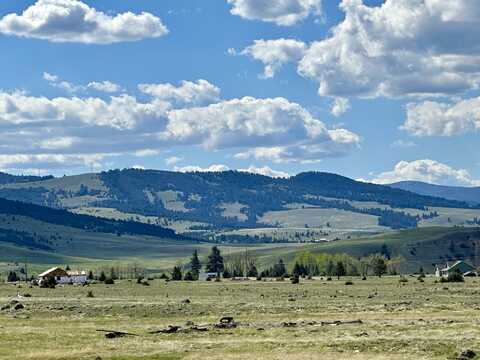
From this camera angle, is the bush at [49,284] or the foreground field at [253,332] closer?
the foreground field at [253,332]

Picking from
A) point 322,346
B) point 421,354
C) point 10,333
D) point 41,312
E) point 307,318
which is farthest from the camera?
point 41,312

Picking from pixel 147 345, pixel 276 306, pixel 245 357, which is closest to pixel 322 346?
pixel 245 357

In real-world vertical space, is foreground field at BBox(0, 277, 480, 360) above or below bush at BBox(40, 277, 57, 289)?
above

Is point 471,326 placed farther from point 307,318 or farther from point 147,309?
point 147,309

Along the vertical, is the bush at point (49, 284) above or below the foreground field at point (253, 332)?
below

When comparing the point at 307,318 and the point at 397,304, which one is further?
the point at 397,304

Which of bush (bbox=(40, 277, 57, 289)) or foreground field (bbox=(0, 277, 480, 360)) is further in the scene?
bush (bbox=(40, 277, 57, 289))

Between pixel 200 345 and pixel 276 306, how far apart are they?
30.9 m

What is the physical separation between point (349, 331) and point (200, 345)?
28.9 ft

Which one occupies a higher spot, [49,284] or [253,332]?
[253,332]

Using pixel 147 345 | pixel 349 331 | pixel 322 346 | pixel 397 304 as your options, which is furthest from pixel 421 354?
pixel 397 304

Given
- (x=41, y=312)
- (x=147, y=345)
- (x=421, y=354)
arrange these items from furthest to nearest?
(x=41, y=312)
(x=147, y=345)
(x=421, y=354)

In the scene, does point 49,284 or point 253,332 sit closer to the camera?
point 253,332

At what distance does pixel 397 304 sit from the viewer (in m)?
75.4
